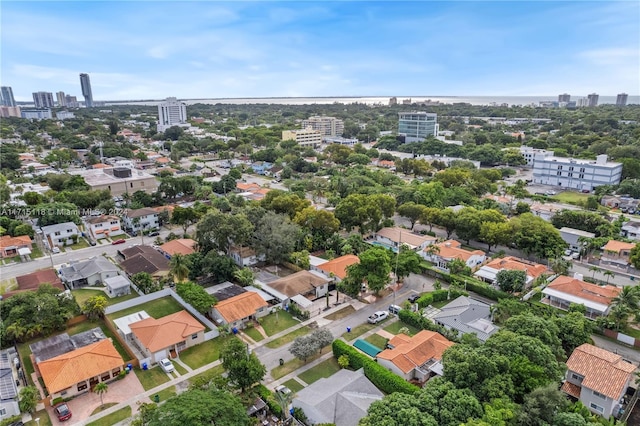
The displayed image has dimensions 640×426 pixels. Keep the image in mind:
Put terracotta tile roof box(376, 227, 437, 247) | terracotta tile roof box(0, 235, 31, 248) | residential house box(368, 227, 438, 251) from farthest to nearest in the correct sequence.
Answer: terracotta tile roof box(376, 227, 437, 247) < residential house box(368, 227, 438, 251) < terracotta tile roof box(0, 235, 31, 248)

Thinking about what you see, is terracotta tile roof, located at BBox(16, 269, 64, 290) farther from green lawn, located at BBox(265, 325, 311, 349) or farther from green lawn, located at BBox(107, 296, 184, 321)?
green lawn, located at BBox(265, 325, 311, 349)

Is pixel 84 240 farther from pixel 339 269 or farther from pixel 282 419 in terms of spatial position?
pixel 282 419

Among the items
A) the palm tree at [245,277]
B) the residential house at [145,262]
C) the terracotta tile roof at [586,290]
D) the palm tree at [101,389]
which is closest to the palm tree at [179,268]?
the residential house at [145,262]

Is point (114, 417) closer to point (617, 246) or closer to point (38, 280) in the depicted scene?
point (38, 280)

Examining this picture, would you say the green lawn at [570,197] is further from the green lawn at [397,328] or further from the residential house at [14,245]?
the residential house at [14,245]

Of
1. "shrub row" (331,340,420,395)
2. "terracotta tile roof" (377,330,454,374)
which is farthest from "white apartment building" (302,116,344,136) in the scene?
"shrub row" (331,340,420,395)

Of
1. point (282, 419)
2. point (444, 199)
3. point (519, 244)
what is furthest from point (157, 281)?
point (444, 199)

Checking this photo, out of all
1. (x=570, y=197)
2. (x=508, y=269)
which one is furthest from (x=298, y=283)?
(x=570, y=197)
